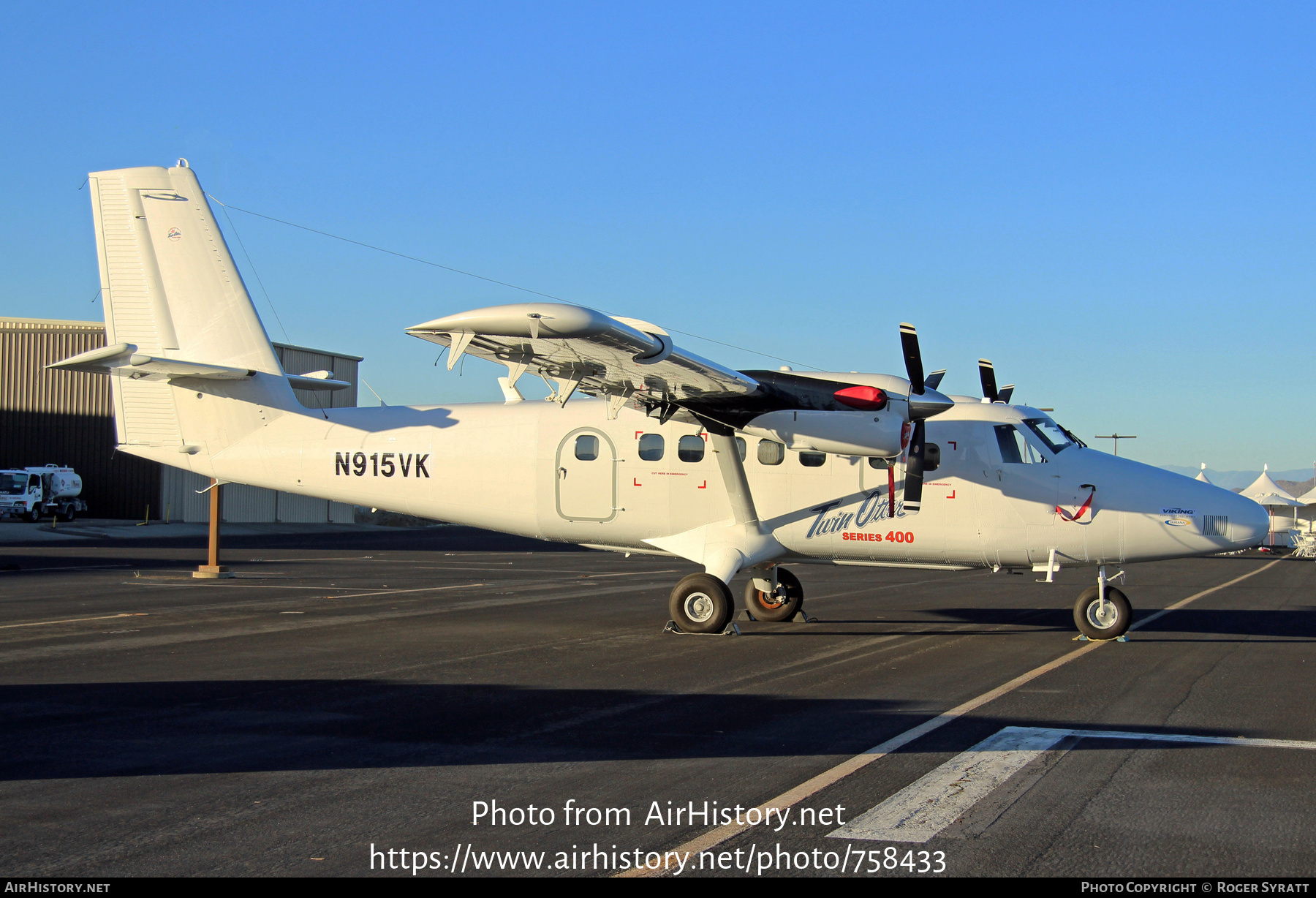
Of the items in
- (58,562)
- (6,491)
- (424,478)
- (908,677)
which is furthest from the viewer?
(6,491)

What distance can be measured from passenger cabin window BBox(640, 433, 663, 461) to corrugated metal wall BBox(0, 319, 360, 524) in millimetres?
44697

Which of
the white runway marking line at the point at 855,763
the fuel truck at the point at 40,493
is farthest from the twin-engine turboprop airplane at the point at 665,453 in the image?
the fuel truck at the point at 40,493

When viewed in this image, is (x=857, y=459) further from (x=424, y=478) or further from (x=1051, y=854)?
(x=1051, y=854)

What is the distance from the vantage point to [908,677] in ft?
36.2

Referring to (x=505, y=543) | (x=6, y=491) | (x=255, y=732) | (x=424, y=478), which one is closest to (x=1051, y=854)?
(x=255, y=732)

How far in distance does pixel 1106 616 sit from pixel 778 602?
4819mm

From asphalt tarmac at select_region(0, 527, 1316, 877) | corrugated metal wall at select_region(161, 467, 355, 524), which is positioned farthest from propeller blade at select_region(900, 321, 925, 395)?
corrugated metal wall at select_region(161, 467, 355, 524)

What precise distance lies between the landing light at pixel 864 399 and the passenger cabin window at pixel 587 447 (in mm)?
3934

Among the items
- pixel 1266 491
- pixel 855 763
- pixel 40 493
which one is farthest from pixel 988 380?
pixel 1266 491

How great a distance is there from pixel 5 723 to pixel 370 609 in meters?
9.32

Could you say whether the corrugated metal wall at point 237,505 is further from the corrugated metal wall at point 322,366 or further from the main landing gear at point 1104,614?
the main landing gear at point 1104,614

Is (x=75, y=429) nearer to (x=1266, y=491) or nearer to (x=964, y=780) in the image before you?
(x=964, y=780)

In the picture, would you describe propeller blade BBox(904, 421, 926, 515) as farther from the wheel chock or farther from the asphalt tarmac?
the wheel chock

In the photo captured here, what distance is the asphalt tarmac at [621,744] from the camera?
17.2ft
